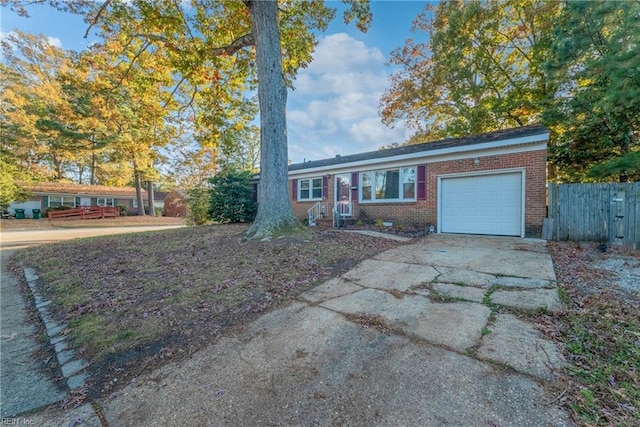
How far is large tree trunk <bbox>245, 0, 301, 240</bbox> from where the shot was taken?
23.0 feet

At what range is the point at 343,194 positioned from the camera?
40.2 feet

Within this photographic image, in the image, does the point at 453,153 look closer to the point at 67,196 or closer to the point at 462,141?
the point at 462,141

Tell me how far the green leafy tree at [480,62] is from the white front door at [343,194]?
733 centimetres

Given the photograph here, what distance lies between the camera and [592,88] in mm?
9008

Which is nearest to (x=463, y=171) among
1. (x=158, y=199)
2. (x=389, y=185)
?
(x=389, y=185)

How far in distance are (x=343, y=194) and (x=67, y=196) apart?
29416 millimetres

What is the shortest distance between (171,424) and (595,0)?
1349 cm

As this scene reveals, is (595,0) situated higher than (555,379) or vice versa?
(595,0)

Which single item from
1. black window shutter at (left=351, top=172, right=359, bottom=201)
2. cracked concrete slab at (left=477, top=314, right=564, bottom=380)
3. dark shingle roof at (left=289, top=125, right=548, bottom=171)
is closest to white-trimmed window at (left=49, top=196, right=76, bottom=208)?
dark shingle roof at (left=289, top=125, right=548, bottom=171)

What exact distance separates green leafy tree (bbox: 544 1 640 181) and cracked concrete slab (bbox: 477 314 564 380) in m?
8.52

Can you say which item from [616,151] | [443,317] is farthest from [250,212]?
[616,151]

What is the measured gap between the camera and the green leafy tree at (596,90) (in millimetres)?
7098

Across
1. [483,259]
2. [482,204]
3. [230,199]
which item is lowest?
[483,259]

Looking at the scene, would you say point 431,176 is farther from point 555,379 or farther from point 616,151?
point 555,379
